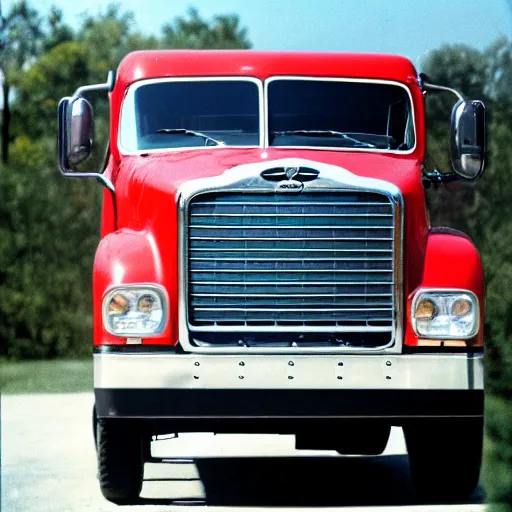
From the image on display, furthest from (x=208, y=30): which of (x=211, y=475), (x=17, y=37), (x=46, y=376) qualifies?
(x=211, y=475)

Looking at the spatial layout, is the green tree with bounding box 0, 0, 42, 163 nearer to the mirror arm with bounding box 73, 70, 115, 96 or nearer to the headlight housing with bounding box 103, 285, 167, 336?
the mirror arm with bounding box 73, 70, 115, 96

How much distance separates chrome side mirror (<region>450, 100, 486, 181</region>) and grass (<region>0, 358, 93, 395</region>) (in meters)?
10.3

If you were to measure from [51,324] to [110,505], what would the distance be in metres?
16.4

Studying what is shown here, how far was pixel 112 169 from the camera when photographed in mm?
9812

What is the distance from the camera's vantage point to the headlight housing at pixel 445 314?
328 inches

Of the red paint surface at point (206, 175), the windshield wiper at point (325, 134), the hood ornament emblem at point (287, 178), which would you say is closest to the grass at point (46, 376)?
the red paint surface at point (206, 175)

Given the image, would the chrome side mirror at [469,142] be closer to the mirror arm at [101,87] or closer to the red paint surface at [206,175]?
the red paint surface at [206,175]

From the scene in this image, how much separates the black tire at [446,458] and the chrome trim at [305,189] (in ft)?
2.48

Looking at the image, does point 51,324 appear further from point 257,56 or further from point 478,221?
point 257,56

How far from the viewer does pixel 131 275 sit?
8297 mm

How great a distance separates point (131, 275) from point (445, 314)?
5.94 feet

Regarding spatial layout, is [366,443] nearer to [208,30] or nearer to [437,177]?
[437,177]

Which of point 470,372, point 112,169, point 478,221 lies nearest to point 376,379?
point 470,372

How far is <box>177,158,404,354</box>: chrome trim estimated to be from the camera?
8.28 meters
